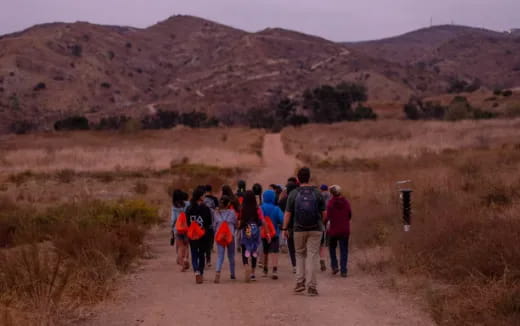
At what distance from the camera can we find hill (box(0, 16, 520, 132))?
12249 centimetres

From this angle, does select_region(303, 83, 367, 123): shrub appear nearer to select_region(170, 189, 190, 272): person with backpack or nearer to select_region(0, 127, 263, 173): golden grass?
select_region(0, 127, 263, 173): golden grass

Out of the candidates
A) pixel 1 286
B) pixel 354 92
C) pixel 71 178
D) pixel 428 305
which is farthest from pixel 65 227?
pixel 354 92

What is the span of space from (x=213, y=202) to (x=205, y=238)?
5.48 ft

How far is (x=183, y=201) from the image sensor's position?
47.3 ft

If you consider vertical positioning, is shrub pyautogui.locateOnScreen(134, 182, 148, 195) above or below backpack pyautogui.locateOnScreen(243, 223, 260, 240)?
below

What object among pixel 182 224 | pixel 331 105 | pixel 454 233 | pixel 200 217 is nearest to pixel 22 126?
pixel 331 105

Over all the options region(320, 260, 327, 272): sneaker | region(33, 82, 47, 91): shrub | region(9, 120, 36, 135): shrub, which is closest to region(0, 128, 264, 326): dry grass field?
region(320, 260, 327, 272): sneaker

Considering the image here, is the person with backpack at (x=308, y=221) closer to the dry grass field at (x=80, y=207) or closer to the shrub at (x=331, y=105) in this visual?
the dry grass field at (x=80, y=207)

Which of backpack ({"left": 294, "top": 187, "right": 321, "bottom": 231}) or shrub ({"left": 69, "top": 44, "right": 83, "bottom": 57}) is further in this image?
shrub ({"left": 69, "top": 44, "right": 83, "bottom": 57})

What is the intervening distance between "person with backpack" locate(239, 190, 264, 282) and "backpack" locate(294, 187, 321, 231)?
1701 millimetres

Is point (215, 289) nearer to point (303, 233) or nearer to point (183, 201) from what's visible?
point (303, 233)

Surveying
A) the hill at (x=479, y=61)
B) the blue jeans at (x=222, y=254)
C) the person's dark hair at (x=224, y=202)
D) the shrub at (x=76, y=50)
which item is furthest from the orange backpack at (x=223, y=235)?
the hill at (x=479, y=61)

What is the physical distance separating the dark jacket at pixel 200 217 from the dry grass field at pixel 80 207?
5.14 ft

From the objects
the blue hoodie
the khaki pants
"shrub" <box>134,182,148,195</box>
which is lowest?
"shrub" <box>134,182,148,195</box>
